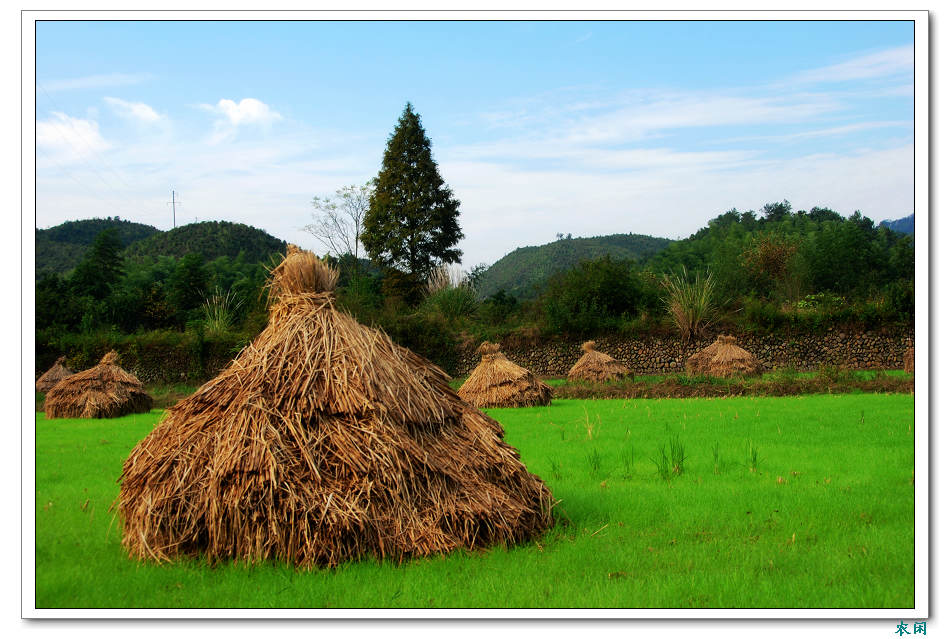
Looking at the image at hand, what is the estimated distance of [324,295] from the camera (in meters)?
5.65

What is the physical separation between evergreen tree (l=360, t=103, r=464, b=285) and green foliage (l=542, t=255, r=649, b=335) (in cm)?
818

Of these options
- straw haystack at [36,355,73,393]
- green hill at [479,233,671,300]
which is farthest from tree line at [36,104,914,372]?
green hill at [479,233,671,300]

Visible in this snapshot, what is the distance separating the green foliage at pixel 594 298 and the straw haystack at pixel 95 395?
19.3 m

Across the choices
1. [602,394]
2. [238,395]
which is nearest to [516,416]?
[602,394]

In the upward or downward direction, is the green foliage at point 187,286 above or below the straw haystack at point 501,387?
above

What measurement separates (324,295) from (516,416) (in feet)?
32.2

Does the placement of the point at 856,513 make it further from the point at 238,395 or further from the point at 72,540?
the point at 72,540

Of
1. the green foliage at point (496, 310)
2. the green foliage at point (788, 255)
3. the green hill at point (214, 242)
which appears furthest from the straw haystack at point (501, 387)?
the green hill at point (214, 242)

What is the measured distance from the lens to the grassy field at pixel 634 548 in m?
4.17

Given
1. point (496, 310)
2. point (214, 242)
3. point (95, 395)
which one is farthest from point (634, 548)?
point (214, 242)

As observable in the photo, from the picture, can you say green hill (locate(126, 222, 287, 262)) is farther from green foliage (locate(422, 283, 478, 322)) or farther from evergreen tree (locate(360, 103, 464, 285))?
green foliage (locate(422, 283, 478, 322))

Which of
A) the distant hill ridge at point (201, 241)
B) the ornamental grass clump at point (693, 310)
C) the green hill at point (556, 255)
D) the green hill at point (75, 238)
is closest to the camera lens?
the green hill at point (75, 238)

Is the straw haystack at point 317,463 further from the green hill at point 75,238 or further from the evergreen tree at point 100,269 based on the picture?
the evergreen tree at point 100,269
